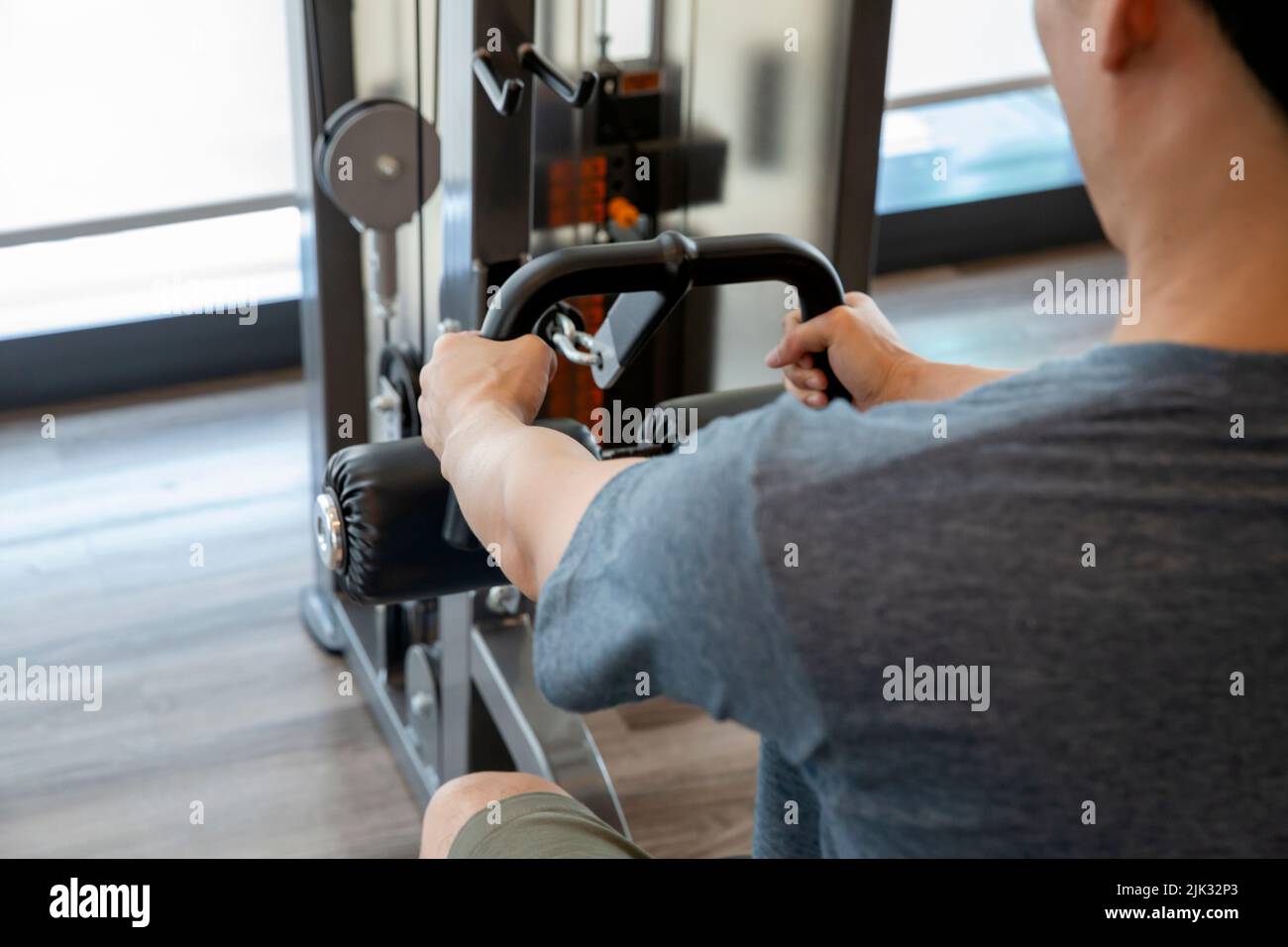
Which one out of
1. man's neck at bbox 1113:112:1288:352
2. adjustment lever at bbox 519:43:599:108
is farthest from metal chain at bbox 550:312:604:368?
man's neck at bbox 1113:112:1288:352

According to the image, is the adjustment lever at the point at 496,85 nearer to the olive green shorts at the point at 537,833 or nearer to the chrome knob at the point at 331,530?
the chrome knob at the point at 331,530

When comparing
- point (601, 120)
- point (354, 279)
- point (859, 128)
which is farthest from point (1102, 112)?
point (354, 279)

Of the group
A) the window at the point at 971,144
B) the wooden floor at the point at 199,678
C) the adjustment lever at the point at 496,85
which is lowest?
the wooden floor at the point at 199,678

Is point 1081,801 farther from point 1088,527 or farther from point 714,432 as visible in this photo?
point 714,432

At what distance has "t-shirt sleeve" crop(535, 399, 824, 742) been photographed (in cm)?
69

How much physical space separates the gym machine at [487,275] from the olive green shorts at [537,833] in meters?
0.18

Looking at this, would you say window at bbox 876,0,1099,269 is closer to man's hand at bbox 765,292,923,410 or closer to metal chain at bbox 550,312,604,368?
metal chain at bbox 550,312,604,368

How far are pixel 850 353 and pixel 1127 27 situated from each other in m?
0.50

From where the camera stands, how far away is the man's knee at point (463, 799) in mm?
1201

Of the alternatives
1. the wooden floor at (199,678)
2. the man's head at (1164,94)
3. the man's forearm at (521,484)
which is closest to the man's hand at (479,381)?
the man's forearm at (521,484)

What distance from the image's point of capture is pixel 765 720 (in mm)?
713

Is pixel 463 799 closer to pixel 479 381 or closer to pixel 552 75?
pixel 479 381

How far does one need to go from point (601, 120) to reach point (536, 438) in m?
1.26
